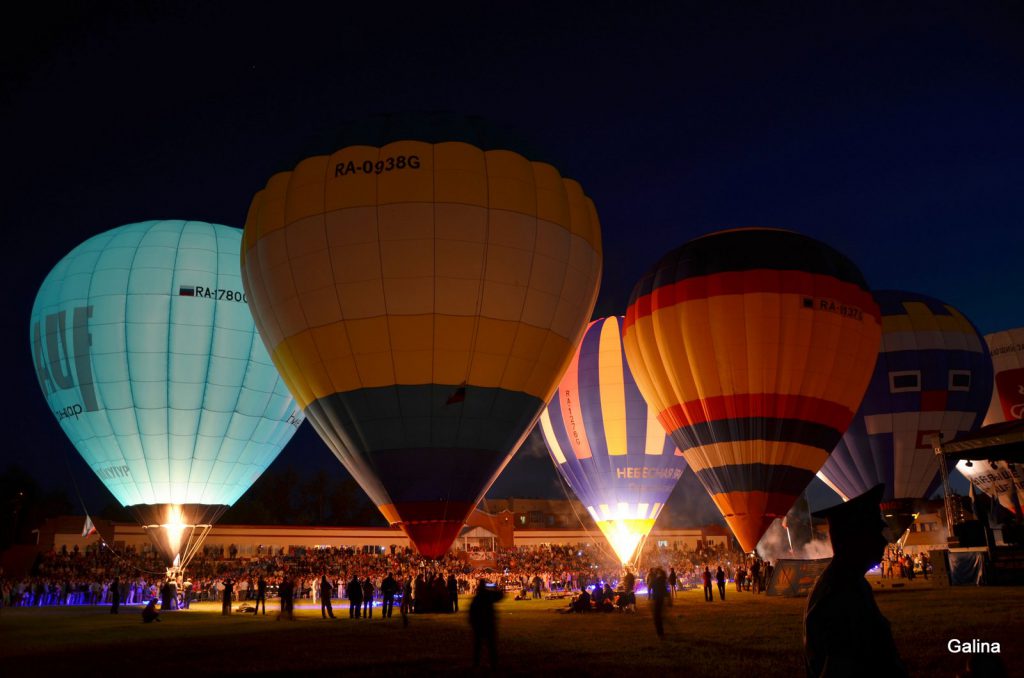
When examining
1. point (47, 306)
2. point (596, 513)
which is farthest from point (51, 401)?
point (596, 513)

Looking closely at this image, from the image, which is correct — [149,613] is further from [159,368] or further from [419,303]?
[159,368]

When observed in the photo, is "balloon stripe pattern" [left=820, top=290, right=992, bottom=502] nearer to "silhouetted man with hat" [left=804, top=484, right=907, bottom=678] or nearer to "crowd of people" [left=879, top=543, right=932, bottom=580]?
"crowd of people" [left=879, top=543, right=932, bottom=580]

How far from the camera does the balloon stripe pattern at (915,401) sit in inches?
1191

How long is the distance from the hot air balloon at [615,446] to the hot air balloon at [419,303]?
12561 mm

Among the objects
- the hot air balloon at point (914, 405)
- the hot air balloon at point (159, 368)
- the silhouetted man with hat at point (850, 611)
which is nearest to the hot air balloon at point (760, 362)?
the hot air balloon at point (914, 405)

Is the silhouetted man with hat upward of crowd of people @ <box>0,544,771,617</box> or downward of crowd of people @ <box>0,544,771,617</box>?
upward

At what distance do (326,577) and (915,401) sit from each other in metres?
22.5

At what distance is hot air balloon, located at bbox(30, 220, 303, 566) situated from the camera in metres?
26.1

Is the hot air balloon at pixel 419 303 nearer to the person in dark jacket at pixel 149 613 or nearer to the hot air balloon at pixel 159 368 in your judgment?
the person in dark jacket at pixel 149 613

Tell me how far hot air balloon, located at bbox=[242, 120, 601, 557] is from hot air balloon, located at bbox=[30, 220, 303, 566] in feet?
28.8

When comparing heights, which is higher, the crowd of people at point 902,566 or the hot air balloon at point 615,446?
the hot air balloon at point 615,446

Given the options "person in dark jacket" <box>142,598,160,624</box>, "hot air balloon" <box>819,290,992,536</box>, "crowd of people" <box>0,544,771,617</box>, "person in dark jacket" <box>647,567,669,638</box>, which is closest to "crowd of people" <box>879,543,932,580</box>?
"hot air balloon" <box>819,290,992,536</box>

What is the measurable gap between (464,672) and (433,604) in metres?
10.6

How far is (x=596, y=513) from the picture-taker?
104 ft
